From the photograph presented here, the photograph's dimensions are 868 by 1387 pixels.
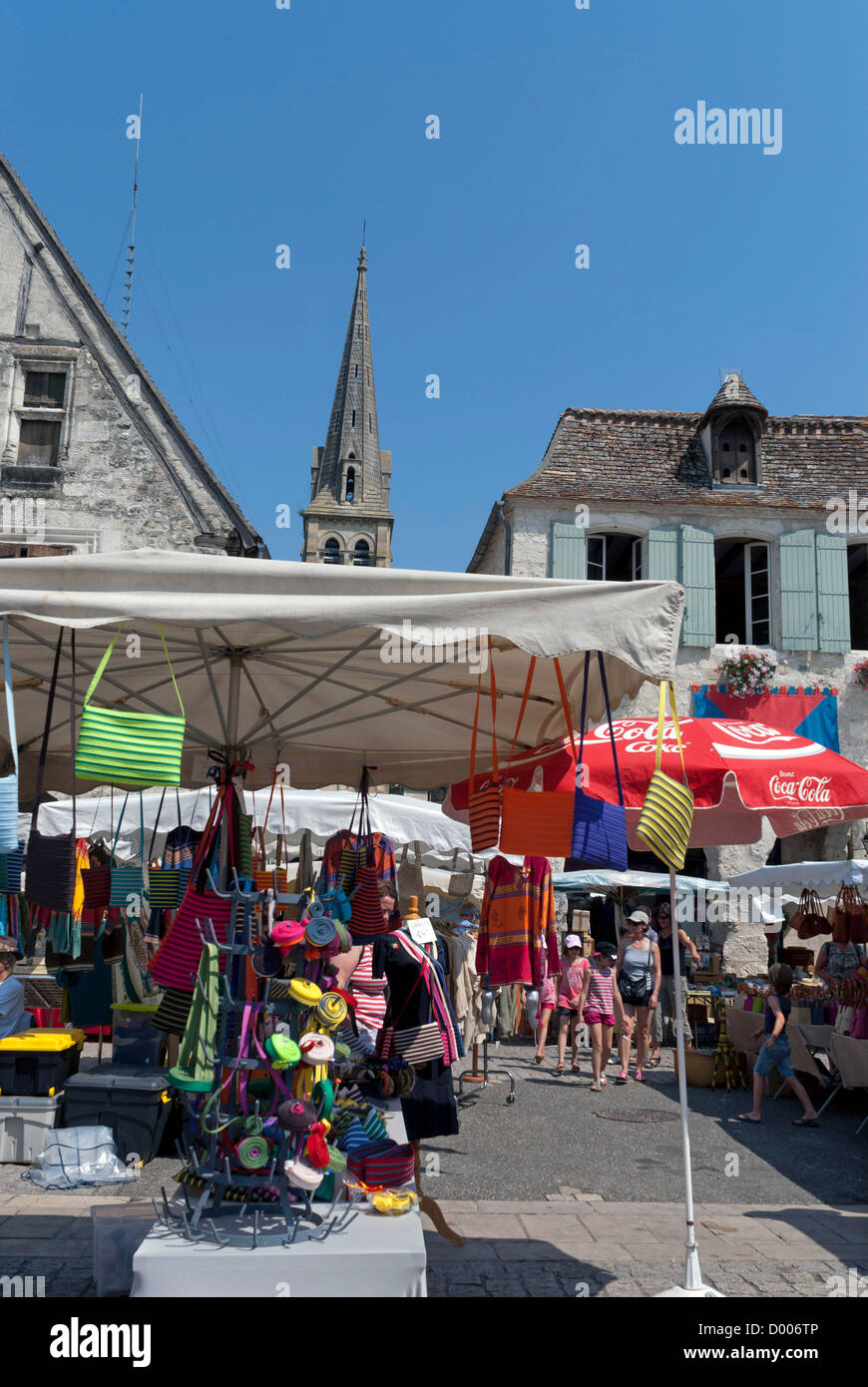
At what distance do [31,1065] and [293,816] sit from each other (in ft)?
10.7

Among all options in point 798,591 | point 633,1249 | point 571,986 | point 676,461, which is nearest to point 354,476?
point 676,461

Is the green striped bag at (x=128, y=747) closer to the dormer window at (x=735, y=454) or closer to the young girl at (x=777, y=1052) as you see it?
the young girl at (x=777, y=1052)

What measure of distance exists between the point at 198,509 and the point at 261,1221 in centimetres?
1553

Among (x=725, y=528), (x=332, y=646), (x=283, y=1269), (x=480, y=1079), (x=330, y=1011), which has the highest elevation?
(x=725, y=528)

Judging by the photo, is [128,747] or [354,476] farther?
[354,476]

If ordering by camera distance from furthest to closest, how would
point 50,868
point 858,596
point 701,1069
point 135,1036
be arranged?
point 858,596
point 701,1069
point 135,1036
point 50,868

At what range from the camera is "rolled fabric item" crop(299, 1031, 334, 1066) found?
328 centimetres

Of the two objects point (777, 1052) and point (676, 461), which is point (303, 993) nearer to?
point (777, 1052)

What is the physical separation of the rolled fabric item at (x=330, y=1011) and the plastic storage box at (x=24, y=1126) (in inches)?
159

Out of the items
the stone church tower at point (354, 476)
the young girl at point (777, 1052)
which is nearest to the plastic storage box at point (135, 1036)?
the young girl at point (777, 1052)

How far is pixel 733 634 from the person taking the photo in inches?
768

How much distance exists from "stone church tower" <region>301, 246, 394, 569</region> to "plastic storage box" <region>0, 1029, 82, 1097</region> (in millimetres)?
61531

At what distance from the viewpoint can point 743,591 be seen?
835 inches
